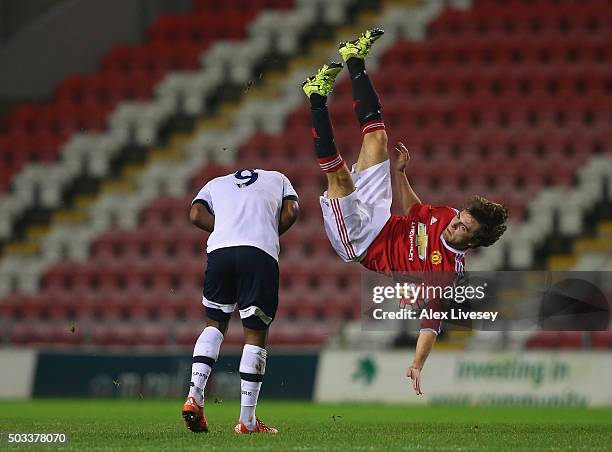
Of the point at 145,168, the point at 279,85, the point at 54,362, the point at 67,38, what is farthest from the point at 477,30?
the point at 54,362

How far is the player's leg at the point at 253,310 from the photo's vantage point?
756cm

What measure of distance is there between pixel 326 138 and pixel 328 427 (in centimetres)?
226

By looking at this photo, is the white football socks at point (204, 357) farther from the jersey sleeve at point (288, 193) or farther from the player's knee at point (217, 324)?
the jersey sleeve at point (288, 193)

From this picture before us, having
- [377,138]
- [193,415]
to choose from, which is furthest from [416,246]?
[193,415]

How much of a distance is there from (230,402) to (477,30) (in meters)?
8.12

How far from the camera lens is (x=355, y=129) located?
1852 cm

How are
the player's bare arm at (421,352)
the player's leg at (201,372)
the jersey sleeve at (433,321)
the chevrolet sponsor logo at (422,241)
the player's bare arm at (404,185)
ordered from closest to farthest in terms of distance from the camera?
the player's bare arm at (421,352) < the player's leg at (201,372) < the jersey sleeve at (433,321) < the chevrolet sponsor logo at (422,241) < the player's bare arm at (404,185)

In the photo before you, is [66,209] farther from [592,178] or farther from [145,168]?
[592,178]

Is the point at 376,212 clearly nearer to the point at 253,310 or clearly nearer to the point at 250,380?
the point at 253,310

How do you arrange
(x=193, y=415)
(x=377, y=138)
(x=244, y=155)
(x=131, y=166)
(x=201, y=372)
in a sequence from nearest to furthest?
(x=193, y=415) < (x=201, y=372) < (x=377, y=138) < (x=244, y=155) < (x=131, y=166)

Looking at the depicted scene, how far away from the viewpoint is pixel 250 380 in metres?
7.62

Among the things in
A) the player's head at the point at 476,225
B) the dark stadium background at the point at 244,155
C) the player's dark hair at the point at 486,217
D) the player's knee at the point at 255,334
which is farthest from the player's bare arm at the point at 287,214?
the dark stadium background at the point at 244,155

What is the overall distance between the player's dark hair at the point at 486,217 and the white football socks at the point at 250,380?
1.71 meters

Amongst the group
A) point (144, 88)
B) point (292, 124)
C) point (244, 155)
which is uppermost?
point (144, 88)
